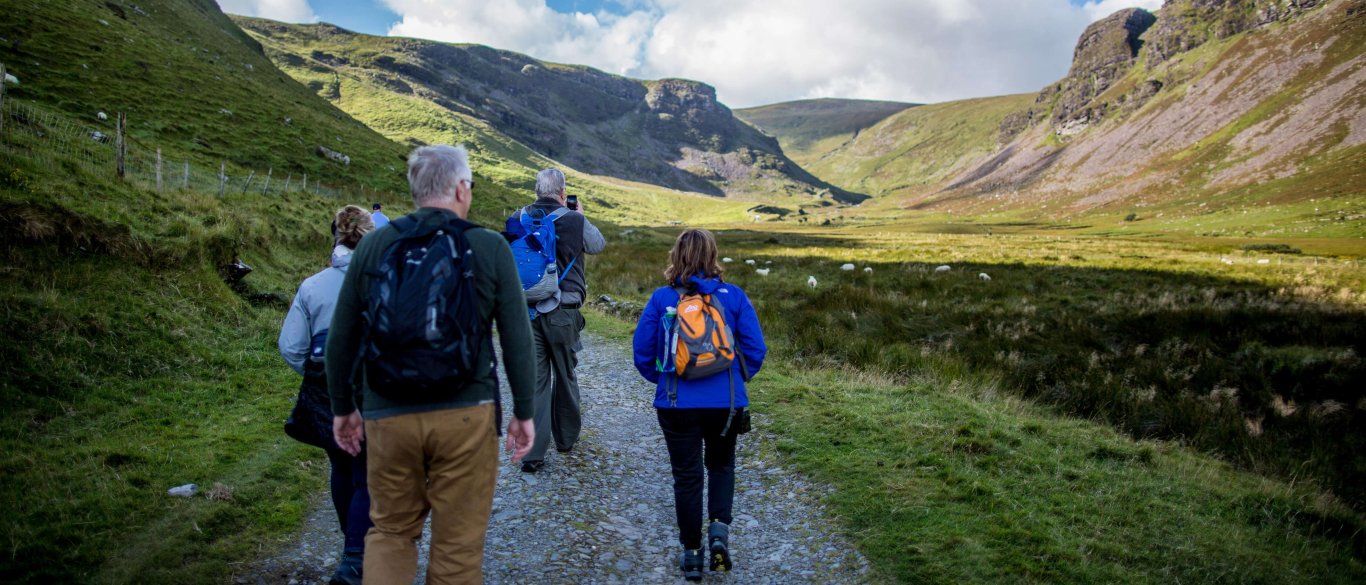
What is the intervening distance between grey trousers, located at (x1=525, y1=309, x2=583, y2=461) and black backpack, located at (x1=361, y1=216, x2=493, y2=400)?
3.07m

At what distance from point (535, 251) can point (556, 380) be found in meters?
1.51

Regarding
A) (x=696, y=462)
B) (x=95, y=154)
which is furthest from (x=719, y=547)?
(x=95, y=154)

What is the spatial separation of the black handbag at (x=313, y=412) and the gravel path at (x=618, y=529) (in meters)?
1.08

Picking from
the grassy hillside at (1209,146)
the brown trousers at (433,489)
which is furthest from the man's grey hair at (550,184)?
the grassy hillside at (1209,146)

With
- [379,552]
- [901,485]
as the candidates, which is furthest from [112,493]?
[901,485]

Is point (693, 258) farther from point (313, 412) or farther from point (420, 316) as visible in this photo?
point (313, 412)

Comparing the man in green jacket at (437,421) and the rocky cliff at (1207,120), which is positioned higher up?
the rocky cliff at (1207,120)

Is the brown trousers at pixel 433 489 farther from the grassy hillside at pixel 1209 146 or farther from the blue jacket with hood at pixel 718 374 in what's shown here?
the grassy hillside at pixel 1209 146

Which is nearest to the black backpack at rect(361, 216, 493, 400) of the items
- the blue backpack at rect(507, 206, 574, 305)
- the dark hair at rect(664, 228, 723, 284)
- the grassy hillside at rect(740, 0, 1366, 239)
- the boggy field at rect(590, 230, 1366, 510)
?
the dark hair at rect(664, 228, 723, 284)

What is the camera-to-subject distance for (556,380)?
661cm

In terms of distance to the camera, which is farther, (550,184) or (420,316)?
(550,184)

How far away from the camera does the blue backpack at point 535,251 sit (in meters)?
5.74

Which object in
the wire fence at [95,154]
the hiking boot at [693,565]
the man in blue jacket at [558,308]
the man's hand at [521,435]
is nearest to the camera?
the man's hand at [521,435]

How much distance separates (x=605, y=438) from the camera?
25.3 ft
